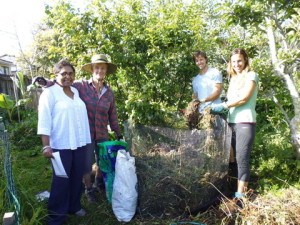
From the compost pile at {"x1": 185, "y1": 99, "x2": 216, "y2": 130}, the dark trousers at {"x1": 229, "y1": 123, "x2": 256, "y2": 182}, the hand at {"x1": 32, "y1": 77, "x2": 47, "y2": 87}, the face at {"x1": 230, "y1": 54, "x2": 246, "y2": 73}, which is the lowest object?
the dark trousers at {"x1": 229, "y1": 123, "x2": 256, "y2": 182}

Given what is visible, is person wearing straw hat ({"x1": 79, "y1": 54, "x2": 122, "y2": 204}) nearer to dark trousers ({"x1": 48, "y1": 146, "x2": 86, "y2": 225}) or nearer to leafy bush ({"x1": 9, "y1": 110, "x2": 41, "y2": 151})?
dark trousers ({"x1": 48, "y1": 146, "x2": 86, "y2": 225})

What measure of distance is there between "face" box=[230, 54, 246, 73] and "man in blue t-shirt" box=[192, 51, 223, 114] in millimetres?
311

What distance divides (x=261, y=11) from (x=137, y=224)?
10.6 feet

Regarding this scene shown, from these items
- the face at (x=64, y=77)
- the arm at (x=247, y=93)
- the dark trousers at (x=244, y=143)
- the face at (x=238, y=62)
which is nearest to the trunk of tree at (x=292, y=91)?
the face at (x=238, y=62)

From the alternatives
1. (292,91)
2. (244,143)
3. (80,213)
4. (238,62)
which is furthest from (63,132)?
(292,91)

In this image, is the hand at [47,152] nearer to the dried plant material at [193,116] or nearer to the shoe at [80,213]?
the shoe at [80,213]

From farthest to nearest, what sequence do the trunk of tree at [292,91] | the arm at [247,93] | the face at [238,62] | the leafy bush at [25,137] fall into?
the leafy bush at [25,137], the trunk of tree at [292,91], the face at [238,62], the arm at [247,93]

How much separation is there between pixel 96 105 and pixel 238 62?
188 cm

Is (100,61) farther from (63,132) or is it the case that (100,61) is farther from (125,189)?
(125,189)

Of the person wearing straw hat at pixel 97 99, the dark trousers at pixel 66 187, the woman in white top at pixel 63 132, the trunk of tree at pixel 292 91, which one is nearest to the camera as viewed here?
the woman in white top at pixel 63 132

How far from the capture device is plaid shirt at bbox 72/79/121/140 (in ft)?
10.5

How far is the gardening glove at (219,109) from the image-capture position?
311 cm

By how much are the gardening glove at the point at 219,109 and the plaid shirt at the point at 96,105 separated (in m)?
1.38

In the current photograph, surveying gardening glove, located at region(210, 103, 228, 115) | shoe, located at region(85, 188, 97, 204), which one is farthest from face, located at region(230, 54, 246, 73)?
shoe, located at region(85, 188, 97, 204)
